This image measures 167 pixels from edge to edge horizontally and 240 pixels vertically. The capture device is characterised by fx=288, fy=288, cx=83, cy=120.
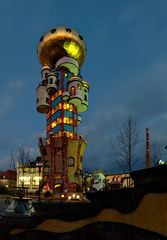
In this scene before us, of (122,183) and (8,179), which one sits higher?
(122,183)

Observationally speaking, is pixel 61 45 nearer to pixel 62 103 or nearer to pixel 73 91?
pixel 73 91

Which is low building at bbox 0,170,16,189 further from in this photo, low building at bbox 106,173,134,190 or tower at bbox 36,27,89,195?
low building at bbox 106,173,134,190

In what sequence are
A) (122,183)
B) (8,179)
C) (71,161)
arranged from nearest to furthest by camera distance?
(122,183) < (71,161) < (8,179)

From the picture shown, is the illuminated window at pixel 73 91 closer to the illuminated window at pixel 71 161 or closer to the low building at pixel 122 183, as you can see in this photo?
the illuminated window at pixel 71 161

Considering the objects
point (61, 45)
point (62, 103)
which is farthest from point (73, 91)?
point (61, 45)

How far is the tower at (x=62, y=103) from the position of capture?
58875 millimetres

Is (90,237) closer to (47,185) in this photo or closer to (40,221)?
(40,221)

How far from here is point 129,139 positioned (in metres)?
28.7

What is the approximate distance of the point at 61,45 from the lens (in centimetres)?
6750

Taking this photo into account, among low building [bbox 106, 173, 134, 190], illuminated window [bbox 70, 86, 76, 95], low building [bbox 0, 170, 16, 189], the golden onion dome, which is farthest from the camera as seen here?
low building [bbox 0, 170, 16, 189]

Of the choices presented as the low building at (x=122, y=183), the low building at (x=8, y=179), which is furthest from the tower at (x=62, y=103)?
the low building at (x=8, y=179)

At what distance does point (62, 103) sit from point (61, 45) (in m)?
14.2

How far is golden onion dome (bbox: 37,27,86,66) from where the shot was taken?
6631 centimetres

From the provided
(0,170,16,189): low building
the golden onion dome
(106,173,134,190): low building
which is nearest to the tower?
the golden onion dome
